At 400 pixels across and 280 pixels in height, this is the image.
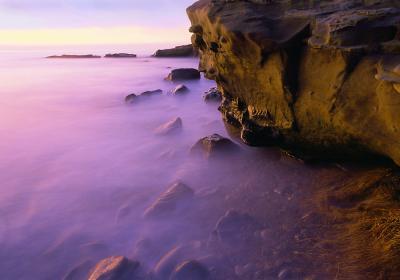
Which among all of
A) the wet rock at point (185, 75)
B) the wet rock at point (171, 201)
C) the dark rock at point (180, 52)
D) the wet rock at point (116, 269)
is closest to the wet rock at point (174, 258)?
the wet rock at point (116, 269)

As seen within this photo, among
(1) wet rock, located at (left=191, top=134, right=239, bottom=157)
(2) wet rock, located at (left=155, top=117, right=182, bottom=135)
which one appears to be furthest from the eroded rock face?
(2) wet rock, located at (left=155, top=117, right=182, bottom=135)

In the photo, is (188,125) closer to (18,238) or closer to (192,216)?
(192,216)

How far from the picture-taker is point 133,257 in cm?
363

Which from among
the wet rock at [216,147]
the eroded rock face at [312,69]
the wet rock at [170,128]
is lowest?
the wet rock at [170,128]

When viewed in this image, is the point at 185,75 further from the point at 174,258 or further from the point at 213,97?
the point at 174,258

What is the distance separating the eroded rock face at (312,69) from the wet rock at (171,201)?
5.40 feet

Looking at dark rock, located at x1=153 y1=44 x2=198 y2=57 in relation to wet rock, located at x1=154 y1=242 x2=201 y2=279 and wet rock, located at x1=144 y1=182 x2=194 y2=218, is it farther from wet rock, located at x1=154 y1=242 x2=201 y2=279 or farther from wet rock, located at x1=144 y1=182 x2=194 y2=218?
wet rock, located at x1=154 y1=242 x2=201 y2=279

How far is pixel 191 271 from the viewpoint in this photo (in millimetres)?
3328

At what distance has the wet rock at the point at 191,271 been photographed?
3.29m

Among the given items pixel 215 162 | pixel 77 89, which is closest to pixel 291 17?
pixel 215 162

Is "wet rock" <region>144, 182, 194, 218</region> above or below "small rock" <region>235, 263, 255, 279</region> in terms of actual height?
above

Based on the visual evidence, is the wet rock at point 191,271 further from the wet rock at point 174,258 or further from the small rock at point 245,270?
the small rock at point 245,270

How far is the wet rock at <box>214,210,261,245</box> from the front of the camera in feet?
12.3

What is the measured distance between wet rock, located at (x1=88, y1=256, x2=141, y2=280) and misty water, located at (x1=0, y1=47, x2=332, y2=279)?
147mm
